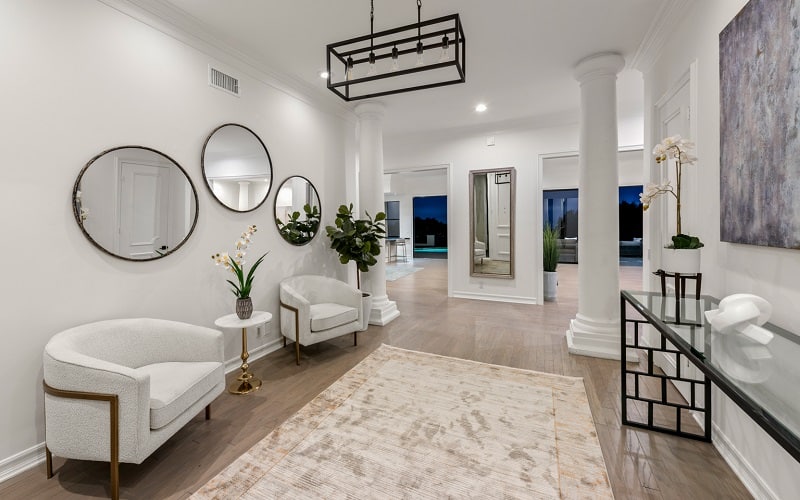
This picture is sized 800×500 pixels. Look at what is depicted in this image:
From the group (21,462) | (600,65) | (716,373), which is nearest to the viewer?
(716,373)

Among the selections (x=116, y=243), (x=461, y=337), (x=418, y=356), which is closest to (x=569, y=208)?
(x=461, y=337)

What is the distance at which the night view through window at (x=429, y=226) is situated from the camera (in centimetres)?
1323

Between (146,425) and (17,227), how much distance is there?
1.35m

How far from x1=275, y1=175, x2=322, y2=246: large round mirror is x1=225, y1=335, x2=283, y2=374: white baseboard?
112 cm

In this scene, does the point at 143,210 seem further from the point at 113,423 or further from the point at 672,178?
the point at 672,178

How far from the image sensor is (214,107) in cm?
293

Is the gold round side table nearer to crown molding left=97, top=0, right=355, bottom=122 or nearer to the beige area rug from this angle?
the beige area rug

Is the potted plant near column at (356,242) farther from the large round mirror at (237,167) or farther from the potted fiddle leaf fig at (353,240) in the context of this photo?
the large round mirror at (237,167)

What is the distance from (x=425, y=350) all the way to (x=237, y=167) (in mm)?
2629

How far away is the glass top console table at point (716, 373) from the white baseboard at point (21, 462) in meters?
3.19

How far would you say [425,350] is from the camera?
351 centimetres

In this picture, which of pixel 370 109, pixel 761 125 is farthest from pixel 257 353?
pixel 761 125

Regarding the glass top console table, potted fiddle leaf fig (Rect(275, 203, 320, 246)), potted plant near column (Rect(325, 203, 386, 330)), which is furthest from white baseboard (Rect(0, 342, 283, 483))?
the glass top console table

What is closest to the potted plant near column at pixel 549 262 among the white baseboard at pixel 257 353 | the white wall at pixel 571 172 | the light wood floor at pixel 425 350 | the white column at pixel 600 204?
the light wood floor at pixel 425 350
